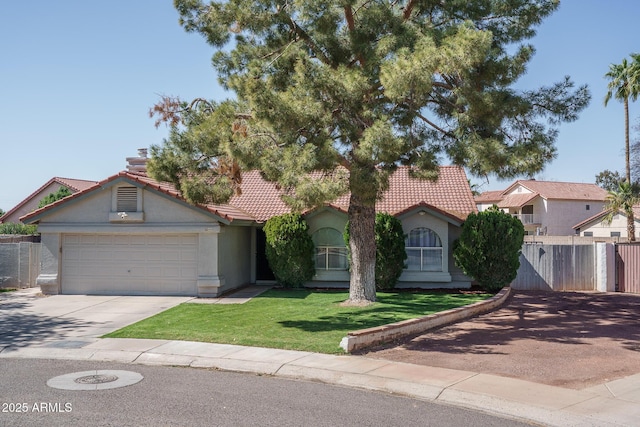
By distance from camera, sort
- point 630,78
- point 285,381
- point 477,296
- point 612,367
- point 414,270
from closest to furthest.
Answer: point 285,381
point 612,367
point 477,296
point 414,270
point 630,78

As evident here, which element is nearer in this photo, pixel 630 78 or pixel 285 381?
pixel 285 381

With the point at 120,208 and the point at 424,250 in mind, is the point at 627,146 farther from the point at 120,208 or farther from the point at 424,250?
the point at 120,208

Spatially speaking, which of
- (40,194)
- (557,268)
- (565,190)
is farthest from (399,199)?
(565,190)

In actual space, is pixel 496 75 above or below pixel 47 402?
above

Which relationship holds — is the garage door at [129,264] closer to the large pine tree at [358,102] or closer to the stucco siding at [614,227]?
the large pine tree at [358,102]

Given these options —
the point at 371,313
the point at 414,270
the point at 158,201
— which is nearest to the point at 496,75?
the point at 371,313

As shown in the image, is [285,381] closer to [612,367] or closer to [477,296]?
[612,367]

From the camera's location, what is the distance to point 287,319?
14492 mm

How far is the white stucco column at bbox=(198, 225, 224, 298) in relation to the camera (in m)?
19.0

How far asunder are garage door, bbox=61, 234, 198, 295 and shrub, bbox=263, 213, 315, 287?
115 inches

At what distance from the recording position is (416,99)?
13906 mm

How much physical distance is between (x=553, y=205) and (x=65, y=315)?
54.1 metres

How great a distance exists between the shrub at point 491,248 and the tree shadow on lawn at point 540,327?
96 centimetres

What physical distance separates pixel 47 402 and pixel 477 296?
14138 millimetres
